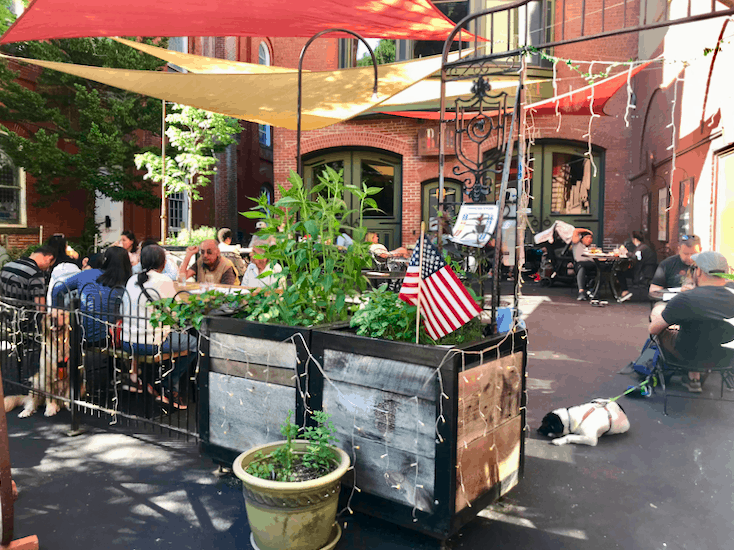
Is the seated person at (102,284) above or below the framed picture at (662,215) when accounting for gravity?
below

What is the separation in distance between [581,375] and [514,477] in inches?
124

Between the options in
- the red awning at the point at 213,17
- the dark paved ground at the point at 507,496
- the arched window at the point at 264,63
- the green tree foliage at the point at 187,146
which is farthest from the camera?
the arched window at the point at 264,63

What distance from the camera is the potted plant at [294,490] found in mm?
2709

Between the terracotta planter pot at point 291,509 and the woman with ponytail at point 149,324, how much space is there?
7.43 ft

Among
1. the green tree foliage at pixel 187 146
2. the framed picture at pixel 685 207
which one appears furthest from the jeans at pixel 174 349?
the green tree foliage at pixel 187 146

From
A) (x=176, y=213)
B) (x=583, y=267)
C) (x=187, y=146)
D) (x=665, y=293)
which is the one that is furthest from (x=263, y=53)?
(x=665, y=293)

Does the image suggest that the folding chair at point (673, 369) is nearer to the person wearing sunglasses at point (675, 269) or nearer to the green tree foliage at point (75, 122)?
the person wearing sunglasses at point (675, 269)

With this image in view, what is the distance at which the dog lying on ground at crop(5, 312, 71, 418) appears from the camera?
498 cm

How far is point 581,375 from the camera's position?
624 cm

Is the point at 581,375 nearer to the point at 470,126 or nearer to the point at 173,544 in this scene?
the point at 470,126

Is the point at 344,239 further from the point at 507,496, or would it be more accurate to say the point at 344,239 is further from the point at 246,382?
the point at 507,496

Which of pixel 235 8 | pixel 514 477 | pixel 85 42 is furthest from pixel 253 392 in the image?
pixel 85 42

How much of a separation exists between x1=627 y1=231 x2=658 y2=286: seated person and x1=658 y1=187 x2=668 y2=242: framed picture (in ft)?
1.27

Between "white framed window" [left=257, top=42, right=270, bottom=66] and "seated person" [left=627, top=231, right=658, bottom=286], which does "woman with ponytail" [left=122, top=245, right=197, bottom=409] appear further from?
"white framed window" [left=257, top=42, right=270, bottom=66]
